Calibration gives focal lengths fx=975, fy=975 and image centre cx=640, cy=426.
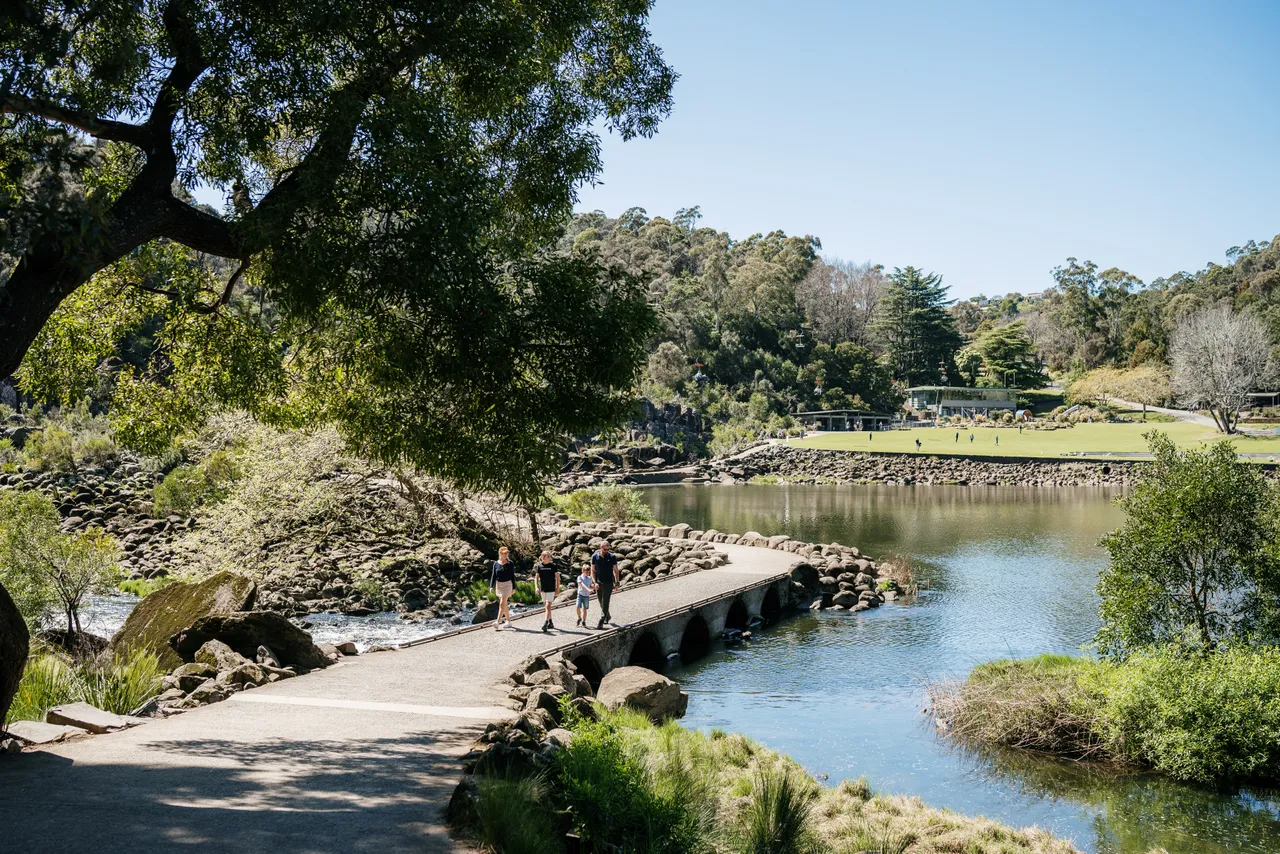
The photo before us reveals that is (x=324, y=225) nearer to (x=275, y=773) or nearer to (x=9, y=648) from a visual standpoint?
(x=9, y=648)

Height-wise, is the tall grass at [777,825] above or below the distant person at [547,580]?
below

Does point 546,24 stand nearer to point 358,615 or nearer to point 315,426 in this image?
point 315,426

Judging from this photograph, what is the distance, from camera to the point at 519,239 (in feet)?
43.2

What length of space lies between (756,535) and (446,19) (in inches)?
1175

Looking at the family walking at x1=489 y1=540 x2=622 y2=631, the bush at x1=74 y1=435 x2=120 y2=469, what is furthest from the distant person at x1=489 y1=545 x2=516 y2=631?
the bush at x1=74 y1=435 x2=120 y2=469

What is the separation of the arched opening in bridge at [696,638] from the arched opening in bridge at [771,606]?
Result: 3.74m

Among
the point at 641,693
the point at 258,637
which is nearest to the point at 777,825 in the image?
the point at 641,693

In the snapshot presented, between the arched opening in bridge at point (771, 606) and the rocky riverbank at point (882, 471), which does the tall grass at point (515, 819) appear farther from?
the rocky riverbank at point (882, 471)

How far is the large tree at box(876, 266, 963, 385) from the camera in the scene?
123062 mm

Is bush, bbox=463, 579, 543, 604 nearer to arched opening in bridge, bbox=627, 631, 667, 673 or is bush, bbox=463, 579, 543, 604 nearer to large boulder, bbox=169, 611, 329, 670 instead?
arched opening in bridge, bbox=627, 631, 667, 673

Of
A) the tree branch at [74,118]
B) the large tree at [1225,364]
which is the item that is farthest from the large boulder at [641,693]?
the large tree at [1225,364]

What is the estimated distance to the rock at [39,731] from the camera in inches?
402

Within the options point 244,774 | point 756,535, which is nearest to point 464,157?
point 244,774

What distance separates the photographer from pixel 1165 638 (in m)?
17.5
